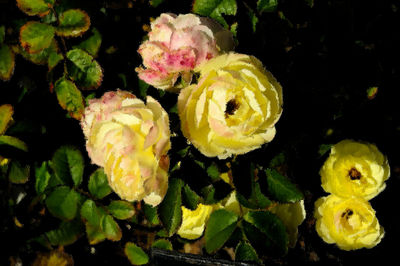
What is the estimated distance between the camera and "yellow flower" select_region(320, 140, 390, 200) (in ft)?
3.57

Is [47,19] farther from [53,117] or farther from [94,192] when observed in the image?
[94,192]

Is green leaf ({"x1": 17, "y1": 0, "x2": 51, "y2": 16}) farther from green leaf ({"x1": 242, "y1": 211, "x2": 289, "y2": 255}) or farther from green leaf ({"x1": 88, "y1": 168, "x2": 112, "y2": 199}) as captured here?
green leaf ({"x1": 242, "y1": 211, "x2": 289, "y2": 255})

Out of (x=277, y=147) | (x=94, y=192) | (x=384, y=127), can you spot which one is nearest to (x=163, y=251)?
(x=94, y=192)

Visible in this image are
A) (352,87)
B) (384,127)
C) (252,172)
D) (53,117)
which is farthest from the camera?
(384,127)

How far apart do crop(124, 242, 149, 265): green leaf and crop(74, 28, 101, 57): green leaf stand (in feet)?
2.35

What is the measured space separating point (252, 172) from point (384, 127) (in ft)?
3.15

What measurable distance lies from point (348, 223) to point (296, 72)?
0.48m

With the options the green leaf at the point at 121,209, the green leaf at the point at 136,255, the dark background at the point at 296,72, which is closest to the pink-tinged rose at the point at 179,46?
the dark background at the point at 296,72

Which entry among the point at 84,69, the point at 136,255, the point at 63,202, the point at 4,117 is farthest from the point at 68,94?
the point at 136,255

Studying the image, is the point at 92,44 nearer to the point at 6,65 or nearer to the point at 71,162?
the point at 6,65

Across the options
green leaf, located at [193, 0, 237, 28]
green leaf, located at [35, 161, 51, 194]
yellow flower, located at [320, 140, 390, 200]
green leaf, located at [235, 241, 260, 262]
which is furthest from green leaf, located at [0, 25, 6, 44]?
yellow flower, located at [320, 140, 390, 200]

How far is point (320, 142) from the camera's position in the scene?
1252mm

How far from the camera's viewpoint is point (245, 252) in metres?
1.02

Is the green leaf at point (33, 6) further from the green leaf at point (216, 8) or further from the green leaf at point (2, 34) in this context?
the green leaf at point (216, 8)
